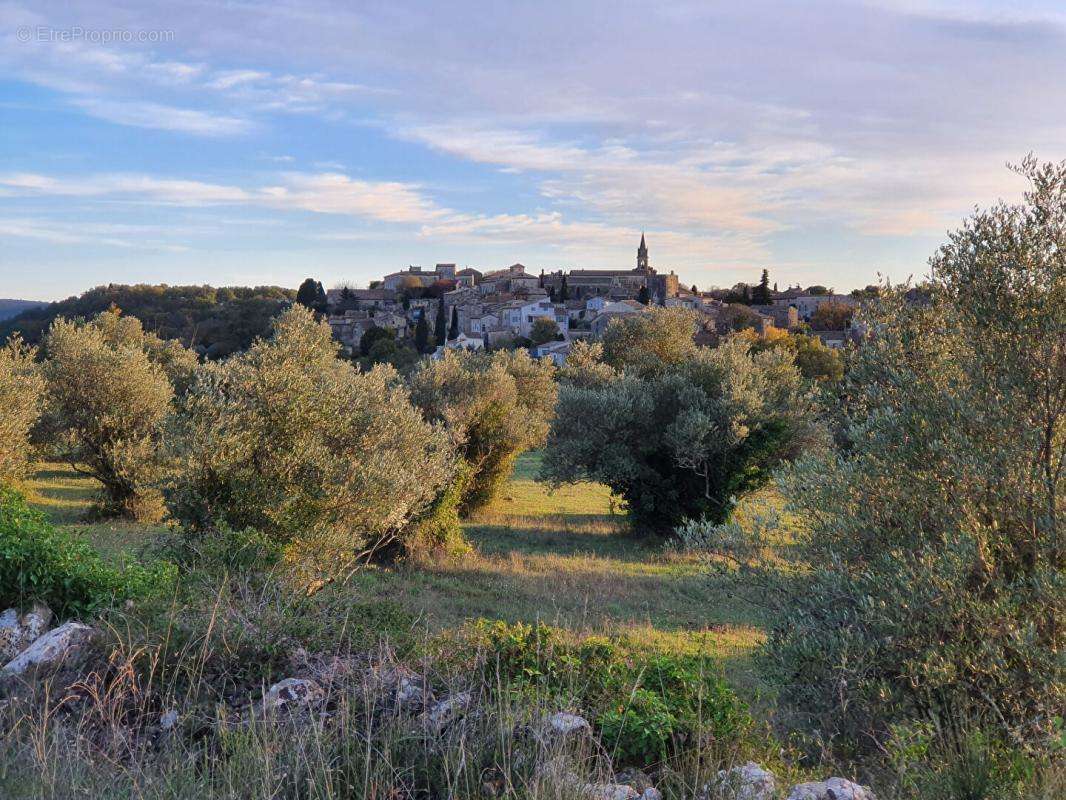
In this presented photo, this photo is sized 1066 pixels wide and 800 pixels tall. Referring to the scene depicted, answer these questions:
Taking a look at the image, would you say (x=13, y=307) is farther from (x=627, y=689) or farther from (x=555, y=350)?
(x=627, y=689)

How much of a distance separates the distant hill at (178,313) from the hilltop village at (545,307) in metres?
11.6

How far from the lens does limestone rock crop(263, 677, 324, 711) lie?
5.77 meters

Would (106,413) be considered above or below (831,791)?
above

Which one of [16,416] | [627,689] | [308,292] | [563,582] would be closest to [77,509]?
[16,416]

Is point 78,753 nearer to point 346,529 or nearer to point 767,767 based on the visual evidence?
point 767,767

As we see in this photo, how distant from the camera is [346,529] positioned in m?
13.4

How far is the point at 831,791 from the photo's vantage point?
484cm

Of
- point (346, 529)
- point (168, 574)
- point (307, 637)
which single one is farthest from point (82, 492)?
point (307, 637)

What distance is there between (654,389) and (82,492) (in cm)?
2237

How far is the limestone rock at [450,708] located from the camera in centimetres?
539

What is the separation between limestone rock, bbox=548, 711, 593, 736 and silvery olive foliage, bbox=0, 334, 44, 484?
21.4 metres

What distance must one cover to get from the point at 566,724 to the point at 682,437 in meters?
17.7

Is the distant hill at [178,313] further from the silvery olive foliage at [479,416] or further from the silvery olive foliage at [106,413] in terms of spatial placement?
the silvery olive foliage at [479,416]

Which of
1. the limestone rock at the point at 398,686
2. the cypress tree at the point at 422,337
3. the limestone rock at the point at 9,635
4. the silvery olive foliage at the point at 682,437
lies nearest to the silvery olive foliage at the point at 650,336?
the silvery olive foliage at the point at 682,437
